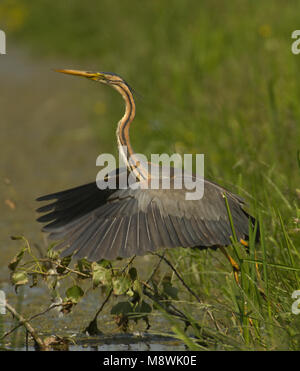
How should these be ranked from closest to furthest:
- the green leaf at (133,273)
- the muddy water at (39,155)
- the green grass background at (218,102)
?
the green grass background at (218,102)
the green leaf at (133,273)
the muddy water at (39,155)

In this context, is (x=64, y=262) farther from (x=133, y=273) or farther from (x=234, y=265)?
(x=234, y=265)

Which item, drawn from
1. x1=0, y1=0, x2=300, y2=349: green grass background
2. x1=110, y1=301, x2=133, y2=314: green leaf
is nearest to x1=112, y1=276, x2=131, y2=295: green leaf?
x1=110, y1=301, x2=133, y2=314: green leaf

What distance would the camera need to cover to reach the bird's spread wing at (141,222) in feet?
10.9

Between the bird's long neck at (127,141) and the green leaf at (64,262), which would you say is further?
the bird's long neck at (127,141)

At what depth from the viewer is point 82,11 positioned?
10.1m

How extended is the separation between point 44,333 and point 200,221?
2.68ft

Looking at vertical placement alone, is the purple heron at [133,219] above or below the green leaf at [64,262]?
above

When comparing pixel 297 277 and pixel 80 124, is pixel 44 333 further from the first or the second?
pixel 80 124

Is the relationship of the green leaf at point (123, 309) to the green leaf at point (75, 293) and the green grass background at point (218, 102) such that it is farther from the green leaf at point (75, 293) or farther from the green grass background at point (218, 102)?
the green grass background at point (218, 102)

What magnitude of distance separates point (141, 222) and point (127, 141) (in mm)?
482

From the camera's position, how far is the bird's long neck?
367 cm

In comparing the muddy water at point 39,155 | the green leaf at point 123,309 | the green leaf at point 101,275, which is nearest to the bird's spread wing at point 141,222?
the green leaf at point 101,275

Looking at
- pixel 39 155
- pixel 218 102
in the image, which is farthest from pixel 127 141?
pixel 39 155

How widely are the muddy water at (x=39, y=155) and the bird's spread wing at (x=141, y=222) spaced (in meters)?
0.43
